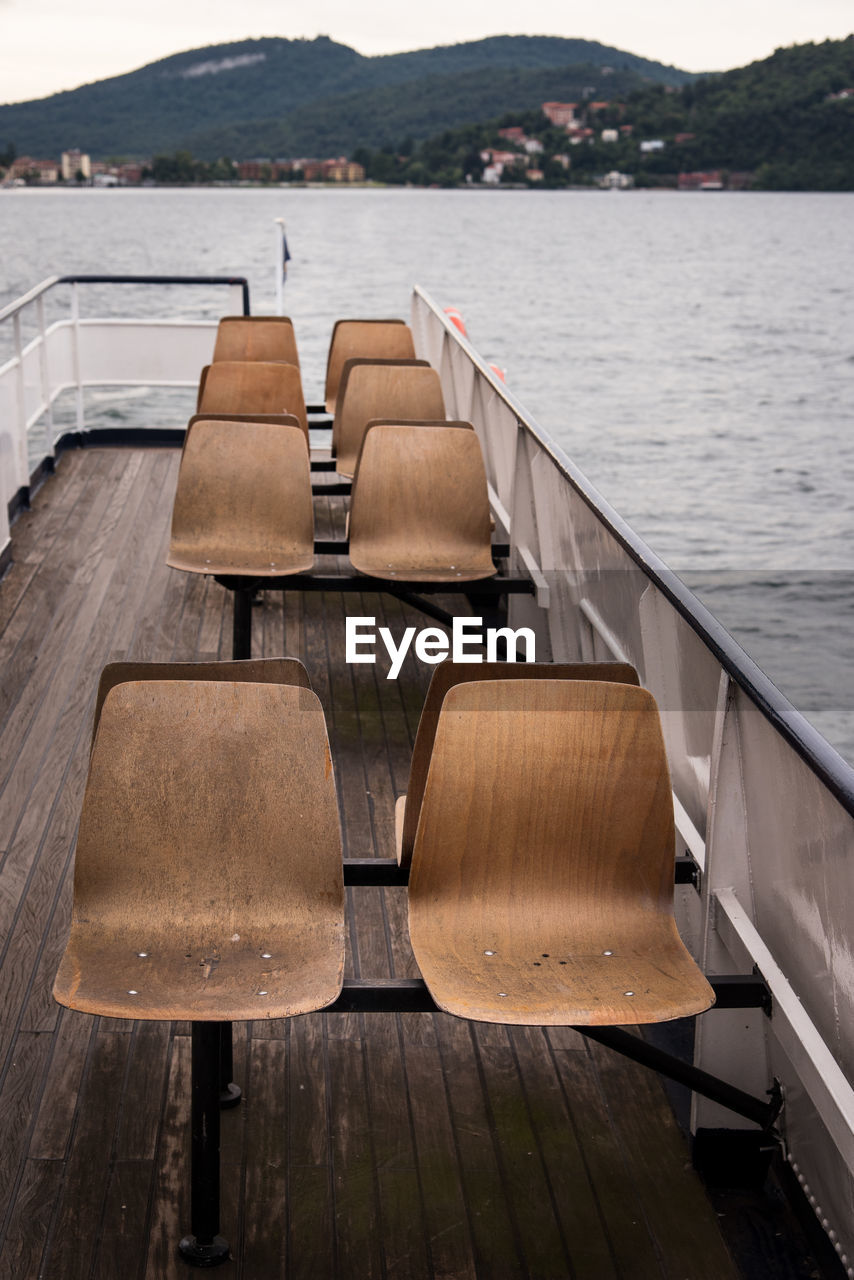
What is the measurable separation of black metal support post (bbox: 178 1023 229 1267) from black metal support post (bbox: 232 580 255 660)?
6.79 ft

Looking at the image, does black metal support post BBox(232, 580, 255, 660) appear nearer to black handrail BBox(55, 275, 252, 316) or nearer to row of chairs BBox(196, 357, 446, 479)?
row of chairs BBox(196, 357, 446, 479)

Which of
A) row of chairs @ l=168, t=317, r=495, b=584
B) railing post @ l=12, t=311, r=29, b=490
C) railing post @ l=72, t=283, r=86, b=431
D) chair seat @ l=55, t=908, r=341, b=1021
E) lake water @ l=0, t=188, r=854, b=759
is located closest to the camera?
chair seat @ l=55, t=908, r=341, b=1021

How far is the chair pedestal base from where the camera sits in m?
2.00

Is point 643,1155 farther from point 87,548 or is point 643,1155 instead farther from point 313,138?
point 313,138

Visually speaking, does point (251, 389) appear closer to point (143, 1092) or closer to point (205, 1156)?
point (143, 1092)

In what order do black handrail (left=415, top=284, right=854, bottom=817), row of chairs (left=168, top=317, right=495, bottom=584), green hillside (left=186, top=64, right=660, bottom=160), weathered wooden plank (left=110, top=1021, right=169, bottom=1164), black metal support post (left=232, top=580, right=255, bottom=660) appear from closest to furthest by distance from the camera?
1. black handrail (left=415, top=284, right=854, bottom=817)
2. weathered wooden plank (left=110, top=1021, right=169, bottom=1164)
3. black metal support post (left=232, top=580, right=255, bottom=660)
4. row of chairs (left=168, top=317, right=495, bottom=584)
5. green hillside (left=186, top=64, right=660, bottom=160)

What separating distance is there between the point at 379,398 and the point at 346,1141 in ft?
11.8

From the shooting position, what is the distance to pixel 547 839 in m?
2.13

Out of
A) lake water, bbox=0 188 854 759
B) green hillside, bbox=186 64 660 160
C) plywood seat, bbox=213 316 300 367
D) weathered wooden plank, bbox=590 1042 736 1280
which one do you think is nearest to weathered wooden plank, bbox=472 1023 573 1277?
weathered wooden plank, bbox=590 1042 736 1280

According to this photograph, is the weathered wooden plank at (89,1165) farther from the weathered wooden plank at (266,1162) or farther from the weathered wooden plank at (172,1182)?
the weathered wooden plank at (266,1162)

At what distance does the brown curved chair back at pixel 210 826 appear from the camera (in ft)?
6.70

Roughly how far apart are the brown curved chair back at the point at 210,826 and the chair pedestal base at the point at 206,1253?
16.5 inches

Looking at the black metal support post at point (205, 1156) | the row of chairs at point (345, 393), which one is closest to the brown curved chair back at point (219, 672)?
the black metal support post at point (205, 1156)

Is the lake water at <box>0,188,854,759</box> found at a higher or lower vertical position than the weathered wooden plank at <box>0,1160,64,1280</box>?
lower
